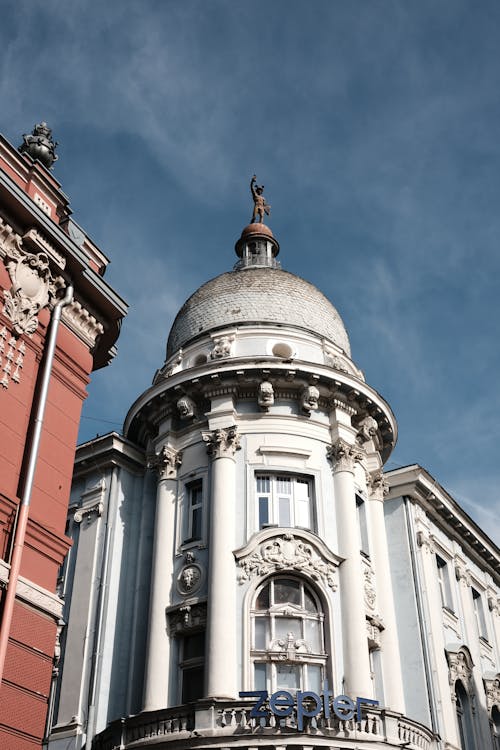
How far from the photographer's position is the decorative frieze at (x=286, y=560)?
26.3 meters

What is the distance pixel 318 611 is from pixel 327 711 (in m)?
3.73

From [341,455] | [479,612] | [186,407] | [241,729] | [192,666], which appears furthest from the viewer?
[479,612]

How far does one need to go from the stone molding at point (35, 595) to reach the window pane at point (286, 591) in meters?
12.3

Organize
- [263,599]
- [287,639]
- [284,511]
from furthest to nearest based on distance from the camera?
[284,511] < [263,599] < [287,639]

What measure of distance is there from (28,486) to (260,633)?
1279 centimetres

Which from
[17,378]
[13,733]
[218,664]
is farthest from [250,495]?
[13,733]

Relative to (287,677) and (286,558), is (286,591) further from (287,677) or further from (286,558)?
(287,677)

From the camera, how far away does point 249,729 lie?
22422mm

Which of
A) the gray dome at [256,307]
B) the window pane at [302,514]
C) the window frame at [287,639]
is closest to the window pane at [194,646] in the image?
the window frame at [287,639]

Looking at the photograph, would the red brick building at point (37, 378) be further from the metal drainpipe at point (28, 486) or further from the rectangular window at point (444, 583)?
the rectangular window at point (444, 583)

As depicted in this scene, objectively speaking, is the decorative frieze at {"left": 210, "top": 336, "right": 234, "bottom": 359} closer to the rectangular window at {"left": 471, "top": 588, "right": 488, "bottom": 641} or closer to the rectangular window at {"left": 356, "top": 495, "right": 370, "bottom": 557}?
the rectangular window at {"left": 356, "top": 495, "right": 370, "bottom": 557}

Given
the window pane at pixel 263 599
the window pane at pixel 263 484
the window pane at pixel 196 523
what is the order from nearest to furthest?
1. the window pane at pixel 263 599
2. the window pane at pixel 196 523
3. the window pane at pixel 263 484

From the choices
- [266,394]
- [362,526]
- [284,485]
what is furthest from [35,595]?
[362,526]

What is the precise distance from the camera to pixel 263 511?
91.2 feet
